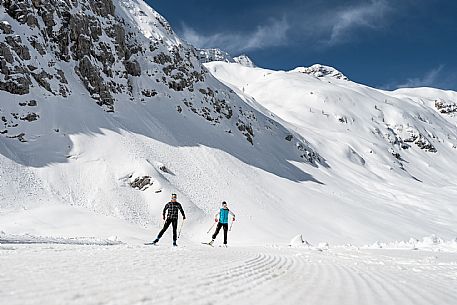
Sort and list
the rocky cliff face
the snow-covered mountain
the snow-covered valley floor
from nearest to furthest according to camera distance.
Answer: the snow-covered valley floor < the snow-covered mountain < the rocky cliff face

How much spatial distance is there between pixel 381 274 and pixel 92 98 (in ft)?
138

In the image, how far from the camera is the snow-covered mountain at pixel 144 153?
103ft

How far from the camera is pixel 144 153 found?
129 ft

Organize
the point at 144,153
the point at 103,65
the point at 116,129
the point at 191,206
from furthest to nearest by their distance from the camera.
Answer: the point at 103,65
the point at 116,129
the point at 144,153
the point at 191,206

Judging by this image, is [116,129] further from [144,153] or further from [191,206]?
[191,206]

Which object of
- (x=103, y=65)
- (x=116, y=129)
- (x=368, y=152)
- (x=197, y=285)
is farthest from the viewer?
(x=368, y=152)

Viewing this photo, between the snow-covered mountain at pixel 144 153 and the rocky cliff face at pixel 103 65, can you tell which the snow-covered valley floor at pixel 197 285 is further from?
the rocky cliff face at pixel 103 65

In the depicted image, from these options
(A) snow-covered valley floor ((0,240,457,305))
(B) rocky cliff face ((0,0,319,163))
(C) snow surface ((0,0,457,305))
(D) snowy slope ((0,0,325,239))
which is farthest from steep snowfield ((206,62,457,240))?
(A) snow-covered valley floor ((0,240,457,305))

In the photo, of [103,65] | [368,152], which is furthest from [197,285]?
[368,152]

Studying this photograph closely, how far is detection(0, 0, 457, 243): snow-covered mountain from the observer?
103 feet

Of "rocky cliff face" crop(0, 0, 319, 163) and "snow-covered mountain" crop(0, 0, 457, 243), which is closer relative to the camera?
"snow-covered mountain" crop(0, 0, 457, 243)

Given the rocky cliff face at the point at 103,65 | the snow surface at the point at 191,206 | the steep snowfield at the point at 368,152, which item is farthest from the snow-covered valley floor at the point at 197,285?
the rocky cliff face at the point at 103,65

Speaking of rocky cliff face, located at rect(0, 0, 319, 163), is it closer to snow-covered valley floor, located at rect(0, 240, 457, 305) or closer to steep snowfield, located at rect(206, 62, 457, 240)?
steep snowfield, located at rect(206, 62, 457, 240)

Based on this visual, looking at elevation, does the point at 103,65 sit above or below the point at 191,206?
above
